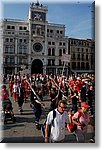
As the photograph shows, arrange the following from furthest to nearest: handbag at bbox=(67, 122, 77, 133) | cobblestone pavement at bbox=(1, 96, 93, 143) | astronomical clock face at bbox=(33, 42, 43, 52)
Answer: astronomical clock face at bbox=(33, 42, 43, 52), cobblestone pavement at bbox=(1, 96, 93, 143), handbag at bbox=(67, 122, 77, 133)

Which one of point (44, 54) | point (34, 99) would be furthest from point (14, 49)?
point (34, 99)

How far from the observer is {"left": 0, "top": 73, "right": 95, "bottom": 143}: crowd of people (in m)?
3.11

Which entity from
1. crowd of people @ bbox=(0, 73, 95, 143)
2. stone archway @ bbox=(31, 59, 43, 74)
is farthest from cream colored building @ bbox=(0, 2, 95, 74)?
crowd of people @ bbox=(0, 73, 95, 143)

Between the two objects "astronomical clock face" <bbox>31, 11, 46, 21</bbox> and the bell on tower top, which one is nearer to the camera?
the bell on tower top

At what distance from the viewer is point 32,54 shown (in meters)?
4.00

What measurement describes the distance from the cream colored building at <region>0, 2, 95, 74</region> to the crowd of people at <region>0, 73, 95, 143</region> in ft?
0.52

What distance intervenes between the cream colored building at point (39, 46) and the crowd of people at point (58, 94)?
0.16 metres

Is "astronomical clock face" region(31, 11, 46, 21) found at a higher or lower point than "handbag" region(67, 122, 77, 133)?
higher

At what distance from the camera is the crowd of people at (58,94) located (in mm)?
3109

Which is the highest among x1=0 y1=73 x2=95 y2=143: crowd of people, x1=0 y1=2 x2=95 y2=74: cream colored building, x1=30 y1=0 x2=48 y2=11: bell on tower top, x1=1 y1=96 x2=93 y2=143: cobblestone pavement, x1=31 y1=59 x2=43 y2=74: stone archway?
x1=30 y1=0 x2=48 y2=11: bell on tower top

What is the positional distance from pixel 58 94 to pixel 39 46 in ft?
2.50

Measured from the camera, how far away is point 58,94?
4.27 metres

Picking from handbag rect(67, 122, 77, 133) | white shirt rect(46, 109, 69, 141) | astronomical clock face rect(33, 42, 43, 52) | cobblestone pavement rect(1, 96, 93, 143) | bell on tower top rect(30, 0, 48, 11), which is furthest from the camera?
astronomical clock face rect(33, 42, 43, 52)

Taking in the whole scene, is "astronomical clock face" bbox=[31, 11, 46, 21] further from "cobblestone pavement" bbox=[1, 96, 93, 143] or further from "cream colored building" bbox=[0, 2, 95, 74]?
"cobblestone pavement" bbox=[1, 96, 93, 143]
